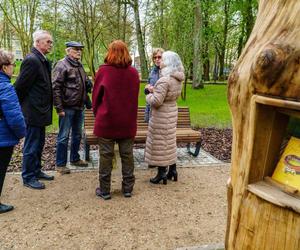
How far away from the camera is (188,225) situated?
4.46 m

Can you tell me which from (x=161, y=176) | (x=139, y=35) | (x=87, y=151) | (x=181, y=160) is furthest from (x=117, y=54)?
(x=139, y=35)

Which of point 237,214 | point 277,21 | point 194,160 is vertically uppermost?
point 277,21

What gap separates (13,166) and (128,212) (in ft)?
9.26

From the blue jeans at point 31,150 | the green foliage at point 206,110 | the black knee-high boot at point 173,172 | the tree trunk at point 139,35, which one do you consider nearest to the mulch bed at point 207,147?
the green foliage at point 206,110

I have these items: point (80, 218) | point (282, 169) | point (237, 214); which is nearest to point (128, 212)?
point (80, 218)

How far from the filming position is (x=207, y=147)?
835cm

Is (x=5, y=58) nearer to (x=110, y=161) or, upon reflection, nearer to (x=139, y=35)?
(x=110, y=161)

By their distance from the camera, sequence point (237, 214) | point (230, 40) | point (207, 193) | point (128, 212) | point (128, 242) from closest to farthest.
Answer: point (237, 214) → point (128, 242) → point (128, 212) → point (207, 193) → point (230, 40)

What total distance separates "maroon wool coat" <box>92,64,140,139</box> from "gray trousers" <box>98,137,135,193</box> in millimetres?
135

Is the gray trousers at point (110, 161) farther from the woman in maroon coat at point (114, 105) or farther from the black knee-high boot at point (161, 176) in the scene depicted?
the black knee-high boot at point (161, 176)

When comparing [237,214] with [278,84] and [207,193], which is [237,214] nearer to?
[278,84]

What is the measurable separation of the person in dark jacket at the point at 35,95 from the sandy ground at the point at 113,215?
492 millimetres

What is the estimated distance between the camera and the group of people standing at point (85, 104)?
14.7 feet

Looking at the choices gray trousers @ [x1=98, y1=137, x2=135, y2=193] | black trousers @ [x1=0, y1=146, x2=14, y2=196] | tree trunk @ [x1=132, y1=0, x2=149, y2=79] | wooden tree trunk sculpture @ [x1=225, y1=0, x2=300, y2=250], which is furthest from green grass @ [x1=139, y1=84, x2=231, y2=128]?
wooden tree trunk sculpture @ [x1=225, y1=0, x2=300, y2=250]
